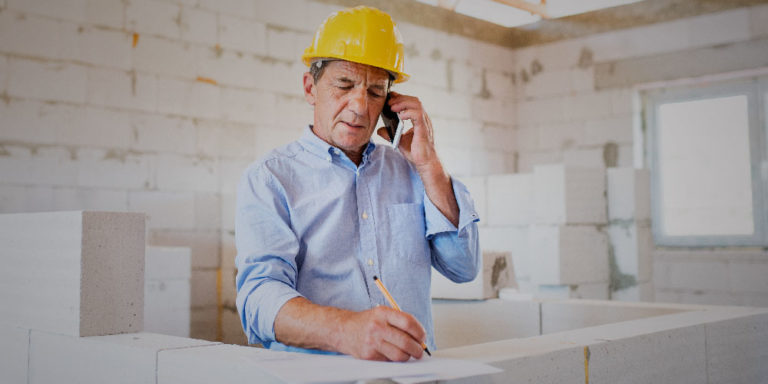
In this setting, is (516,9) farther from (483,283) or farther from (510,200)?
(483,283)

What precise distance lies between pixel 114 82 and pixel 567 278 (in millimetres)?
3323

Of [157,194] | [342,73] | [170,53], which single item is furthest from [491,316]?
[170,53]

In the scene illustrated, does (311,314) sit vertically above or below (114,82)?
below

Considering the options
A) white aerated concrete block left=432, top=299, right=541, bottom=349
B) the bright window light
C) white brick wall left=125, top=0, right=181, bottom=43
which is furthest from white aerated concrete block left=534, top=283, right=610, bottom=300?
white brick wall left=125, top=0, right=181, bottom=43

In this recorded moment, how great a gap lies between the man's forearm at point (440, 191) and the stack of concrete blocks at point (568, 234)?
3.36 m

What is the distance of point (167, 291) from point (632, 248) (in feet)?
10.1

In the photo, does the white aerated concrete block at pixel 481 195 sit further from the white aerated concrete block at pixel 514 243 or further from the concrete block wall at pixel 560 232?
the concrete block wall at pixel 560 232

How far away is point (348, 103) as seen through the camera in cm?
175

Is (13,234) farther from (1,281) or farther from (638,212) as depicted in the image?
(638,212)

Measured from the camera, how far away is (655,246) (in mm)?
6895

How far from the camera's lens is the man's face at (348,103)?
175cm

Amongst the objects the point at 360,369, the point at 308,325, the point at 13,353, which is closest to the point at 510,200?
the point at 13,353

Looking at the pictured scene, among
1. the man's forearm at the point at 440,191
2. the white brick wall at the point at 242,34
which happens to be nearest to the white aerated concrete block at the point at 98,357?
the man's forearm at the point at 440,191

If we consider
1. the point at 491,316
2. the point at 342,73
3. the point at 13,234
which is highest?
the point at 342,73
